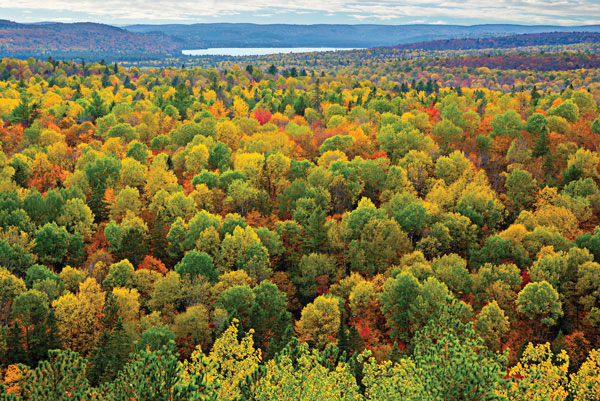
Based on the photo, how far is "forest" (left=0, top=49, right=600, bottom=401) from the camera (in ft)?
154

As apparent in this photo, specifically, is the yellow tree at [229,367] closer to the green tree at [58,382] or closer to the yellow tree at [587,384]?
the green tree at [58,382]

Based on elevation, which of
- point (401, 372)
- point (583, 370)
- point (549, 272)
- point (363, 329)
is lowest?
point (363, 329)

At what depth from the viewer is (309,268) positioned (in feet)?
322

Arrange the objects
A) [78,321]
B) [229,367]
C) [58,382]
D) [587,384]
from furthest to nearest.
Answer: [78,321] < [58,382] < [229,367] < [587,384]

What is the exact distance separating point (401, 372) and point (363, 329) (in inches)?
1699

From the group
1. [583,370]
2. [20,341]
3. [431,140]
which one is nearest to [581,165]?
[431,140]

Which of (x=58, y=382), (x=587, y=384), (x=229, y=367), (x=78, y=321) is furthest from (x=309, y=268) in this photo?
(x=587, y=384)

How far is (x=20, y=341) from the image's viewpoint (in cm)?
7381

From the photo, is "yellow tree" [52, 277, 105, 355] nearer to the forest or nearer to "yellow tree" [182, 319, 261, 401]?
the forest

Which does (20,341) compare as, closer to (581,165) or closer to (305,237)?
(305,237)

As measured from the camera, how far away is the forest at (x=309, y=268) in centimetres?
4703

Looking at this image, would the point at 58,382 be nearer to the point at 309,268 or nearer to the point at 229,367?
the point at 229,367

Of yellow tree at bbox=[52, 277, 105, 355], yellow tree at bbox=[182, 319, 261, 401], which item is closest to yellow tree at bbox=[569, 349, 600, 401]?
yellow tree at bbox=[182, 319, 261, 401]

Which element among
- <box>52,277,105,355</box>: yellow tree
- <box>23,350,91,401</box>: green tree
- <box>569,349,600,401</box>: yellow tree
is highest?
<box>569,349,600,401</box>: yellow tree
